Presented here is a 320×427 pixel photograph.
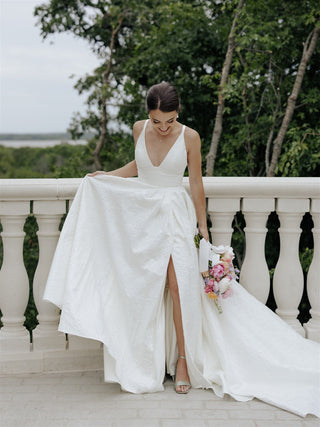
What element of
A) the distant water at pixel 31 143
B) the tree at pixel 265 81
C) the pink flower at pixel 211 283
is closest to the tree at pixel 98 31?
the tree at pixel 265 81

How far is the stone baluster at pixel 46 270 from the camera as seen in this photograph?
11.0 ft

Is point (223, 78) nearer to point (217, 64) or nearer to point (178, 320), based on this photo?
point (217, 64)

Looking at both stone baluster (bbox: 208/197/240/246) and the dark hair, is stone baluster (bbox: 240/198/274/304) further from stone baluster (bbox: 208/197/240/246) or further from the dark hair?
the dark hair

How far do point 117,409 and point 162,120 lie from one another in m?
1.59

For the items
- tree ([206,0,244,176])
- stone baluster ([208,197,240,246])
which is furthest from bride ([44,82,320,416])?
tree ([206,0,244,176])

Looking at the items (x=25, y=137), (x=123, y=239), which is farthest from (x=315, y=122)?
(x=25, y=137)

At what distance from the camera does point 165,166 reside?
3188 millimetres

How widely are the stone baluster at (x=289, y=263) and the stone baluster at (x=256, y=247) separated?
0.28ft

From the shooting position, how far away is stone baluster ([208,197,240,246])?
11.3 feet

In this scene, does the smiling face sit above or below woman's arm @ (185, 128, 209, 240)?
above

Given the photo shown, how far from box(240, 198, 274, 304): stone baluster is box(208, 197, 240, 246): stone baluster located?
0.07 metres

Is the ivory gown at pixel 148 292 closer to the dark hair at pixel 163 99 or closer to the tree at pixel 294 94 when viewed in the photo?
the dark hair at pixel 163 99

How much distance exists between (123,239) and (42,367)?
988 mm

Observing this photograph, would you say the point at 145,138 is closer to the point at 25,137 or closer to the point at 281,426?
the point at 281,426
